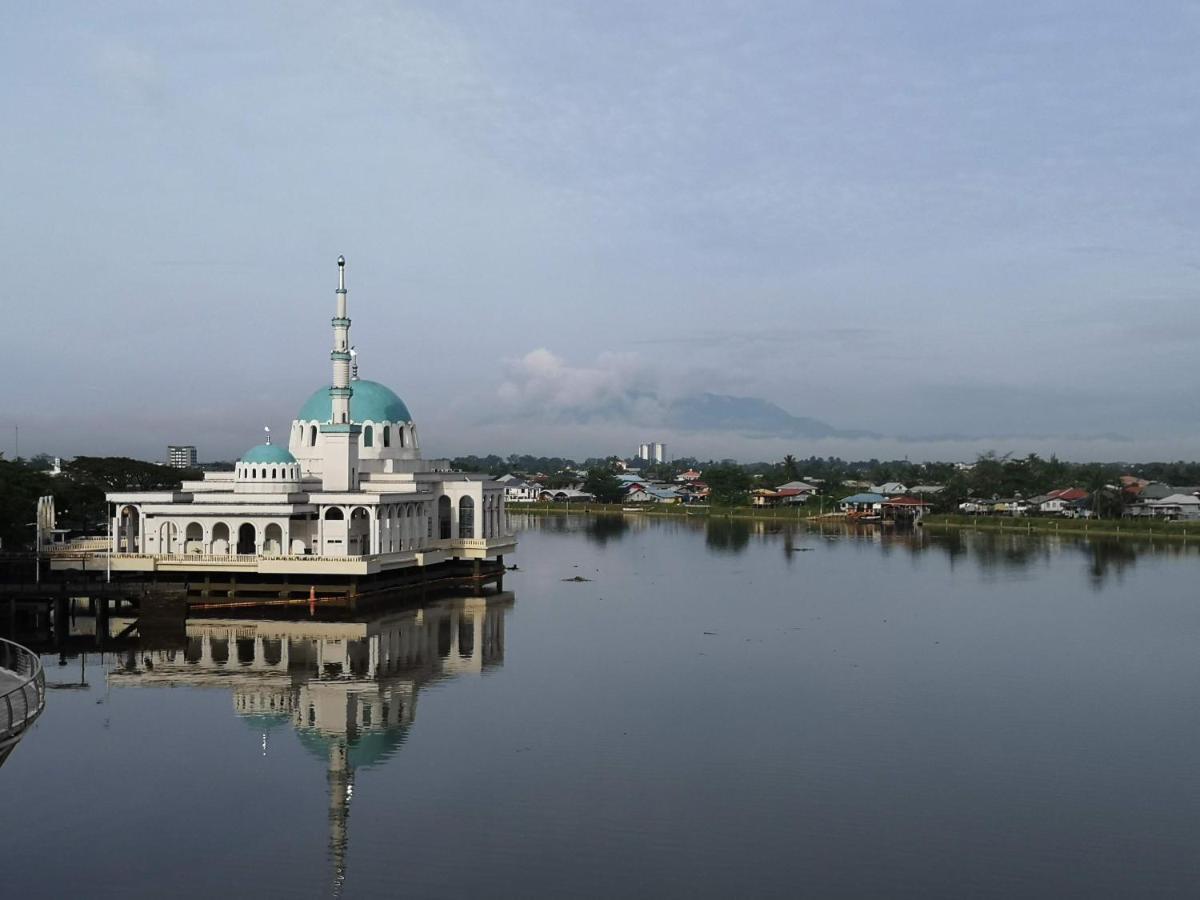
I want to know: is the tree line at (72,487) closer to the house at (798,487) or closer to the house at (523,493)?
the house at (523,493)

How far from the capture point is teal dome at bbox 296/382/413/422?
48.4 meters

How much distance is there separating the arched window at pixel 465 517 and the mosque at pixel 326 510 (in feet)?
0.12

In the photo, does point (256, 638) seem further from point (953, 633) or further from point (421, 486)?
point (953, 633)

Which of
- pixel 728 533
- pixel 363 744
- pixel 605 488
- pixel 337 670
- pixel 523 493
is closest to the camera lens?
pixel 363 744

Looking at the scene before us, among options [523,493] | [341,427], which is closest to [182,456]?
[523,493]

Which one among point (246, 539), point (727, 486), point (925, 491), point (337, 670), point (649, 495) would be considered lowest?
point (337, 670)

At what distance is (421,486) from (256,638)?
14.0 meters

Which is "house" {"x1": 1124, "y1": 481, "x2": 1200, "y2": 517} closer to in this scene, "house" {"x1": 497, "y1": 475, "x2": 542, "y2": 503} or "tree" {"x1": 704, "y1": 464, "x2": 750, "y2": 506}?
"tree" {"x1": 704, "y1": 464, "x2": 750, "y2": 506}

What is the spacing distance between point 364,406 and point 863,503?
188 feet

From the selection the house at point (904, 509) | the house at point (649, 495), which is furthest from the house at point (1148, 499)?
the house at point (649, 495)

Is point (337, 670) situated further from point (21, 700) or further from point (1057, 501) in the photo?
point (1057, 501)

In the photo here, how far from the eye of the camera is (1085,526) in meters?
77.3

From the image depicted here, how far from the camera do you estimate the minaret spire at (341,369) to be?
149ft

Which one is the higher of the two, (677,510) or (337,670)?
(677,510)
